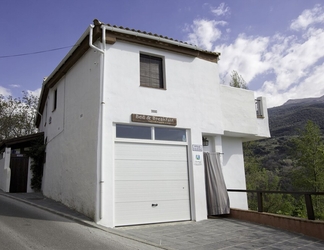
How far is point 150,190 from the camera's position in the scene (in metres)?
9.19

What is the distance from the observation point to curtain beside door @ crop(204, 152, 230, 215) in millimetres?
10320

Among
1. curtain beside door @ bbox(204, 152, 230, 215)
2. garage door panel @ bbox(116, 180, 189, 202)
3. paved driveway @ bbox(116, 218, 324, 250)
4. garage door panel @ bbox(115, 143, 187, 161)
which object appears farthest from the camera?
curtain beside door @ bbox(204, 152, 230, 215)

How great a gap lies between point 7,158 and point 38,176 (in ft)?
6.92

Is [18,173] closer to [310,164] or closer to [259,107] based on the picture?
[259,107]

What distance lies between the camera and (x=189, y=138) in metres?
10.3

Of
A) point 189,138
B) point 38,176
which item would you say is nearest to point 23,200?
point 38,176

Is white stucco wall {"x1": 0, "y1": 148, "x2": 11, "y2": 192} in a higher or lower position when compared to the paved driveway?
higher

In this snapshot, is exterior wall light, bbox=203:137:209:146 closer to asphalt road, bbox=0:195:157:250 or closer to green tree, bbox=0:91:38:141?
asphalt road, bbox=0:195:157:250

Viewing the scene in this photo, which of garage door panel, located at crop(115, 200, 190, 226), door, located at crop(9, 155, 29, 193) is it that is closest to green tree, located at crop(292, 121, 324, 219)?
garage door panel, located at crop(115, 200, 190, 226)

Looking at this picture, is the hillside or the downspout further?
the hillside

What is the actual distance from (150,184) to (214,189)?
103 inches

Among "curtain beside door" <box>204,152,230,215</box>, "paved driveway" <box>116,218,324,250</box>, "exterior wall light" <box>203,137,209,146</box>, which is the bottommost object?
"paved driveway" <box>116,218,324,250</box>

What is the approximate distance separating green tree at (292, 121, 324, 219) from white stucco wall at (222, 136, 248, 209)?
13.2m

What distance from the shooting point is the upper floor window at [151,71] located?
1010 cm
